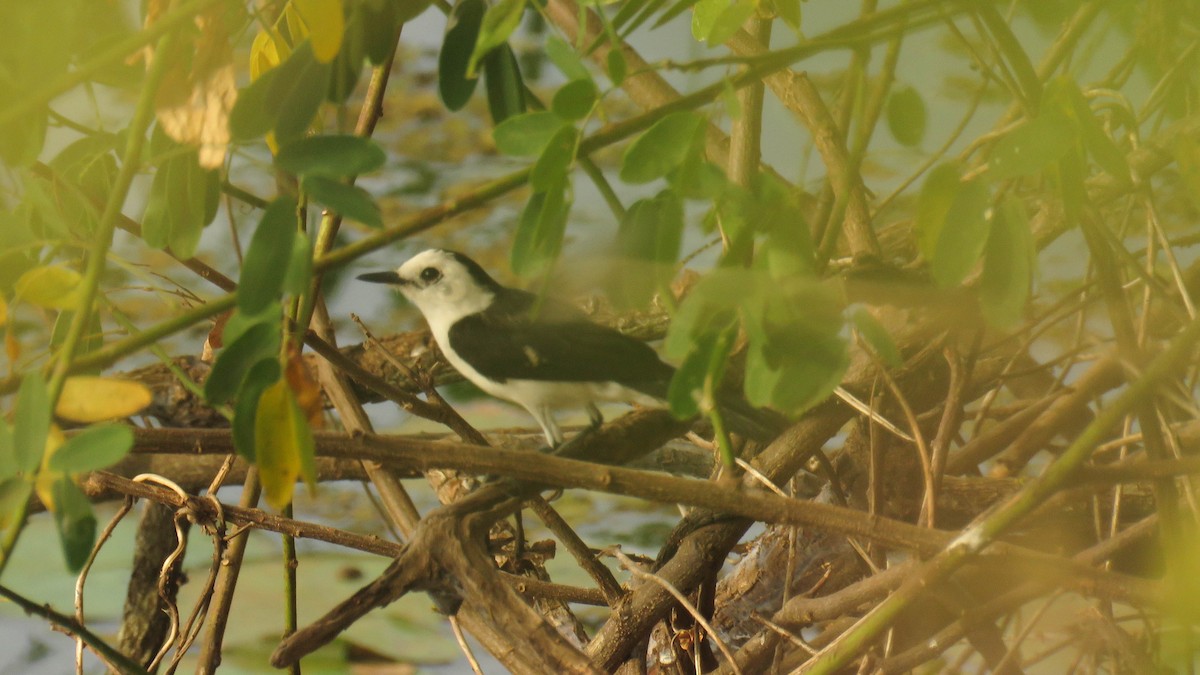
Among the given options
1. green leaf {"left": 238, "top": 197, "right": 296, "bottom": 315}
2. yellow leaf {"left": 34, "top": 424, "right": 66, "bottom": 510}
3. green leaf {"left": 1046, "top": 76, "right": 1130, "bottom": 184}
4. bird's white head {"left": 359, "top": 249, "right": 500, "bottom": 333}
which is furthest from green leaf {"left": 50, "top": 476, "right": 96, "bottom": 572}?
bird's white head {"left": 359, "top": 249, "right": 500, "bottom": 333}

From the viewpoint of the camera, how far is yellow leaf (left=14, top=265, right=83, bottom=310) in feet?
1.62

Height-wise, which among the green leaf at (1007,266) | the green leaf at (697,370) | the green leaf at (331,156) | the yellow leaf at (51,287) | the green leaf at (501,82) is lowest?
the green leaf at (1007,266)

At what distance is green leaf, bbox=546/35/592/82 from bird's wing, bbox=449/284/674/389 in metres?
0.27

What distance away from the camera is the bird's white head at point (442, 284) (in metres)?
1.08

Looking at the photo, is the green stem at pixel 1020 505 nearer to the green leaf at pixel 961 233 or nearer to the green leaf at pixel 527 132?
the green leaf at pixel 961 233

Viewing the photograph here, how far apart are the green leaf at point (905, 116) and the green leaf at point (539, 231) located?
22 centimetres

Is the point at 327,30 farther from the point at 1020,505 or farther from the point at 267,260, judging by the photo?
the point at 1020,505

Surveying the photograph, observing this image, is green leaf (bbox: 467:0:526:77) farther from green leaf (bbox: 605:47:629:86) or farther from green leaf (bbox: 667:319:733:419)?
green leaf (bbox: 667:319:733:419)

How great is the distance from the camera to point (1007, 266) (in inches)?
17.6

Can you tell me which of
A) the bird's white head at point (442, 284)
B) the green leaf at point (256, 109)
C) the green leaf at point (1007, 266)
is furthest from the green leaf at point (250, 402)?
the bird's white head at point (442, 284)

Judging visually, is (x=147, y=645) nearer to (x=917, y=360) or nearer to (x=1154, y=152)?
(x=917, y=360)

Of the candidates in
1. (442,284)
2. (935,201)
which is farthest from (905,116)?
(442,284)

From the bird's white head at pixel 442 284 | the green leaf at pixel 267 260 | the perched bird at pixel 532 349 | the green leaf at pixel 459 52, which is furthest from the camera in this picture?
the bird's white head at pixel 442 284

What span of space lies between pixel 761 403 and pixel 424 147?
137 cm
